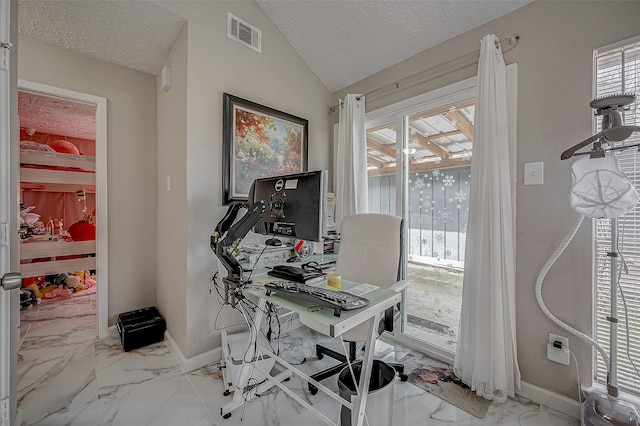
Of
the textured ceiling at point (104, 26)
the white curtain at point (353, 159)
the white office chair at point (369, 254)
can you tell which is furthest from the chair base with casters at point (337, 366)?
the textured ceiling at point (104, 26)

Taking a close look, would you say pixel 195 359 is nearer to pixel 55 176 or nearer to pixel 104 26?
pixel 55 176

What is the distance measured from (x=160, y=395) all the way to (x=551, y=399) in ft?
8.27

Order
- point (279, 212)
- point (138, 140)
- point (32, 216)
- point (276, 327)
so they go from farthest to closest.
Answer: point (32, 216) → point (138, 140) → point (276, 327) → point (279, 212)

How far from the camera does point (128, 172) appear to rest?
2680mm

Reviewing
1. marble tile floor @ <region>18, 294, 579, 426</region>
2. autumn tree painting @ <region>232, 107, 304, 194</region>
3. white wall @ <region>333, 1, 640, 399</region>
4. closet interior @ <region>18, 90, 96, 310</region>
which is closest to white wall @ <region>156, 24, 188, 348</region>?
marble tile floor @ <region>18, 294, 579, 426</region>

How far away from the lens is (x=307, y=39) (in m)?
2.61

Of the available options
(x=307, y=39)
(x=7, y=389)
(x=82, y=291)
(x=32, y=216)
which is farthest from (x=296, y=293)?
(x=82, y=291)

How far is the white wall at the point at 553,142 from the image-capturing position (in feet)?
5.12

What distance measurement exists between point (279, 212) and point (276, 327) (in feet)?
5.01

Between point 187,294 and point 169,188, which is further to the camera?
point 169,188

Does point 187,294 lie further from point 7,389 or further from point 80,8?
point 80,8

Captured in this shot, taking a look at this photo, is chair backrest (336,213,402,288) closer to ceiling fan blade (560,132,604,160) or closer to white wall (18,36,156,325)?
ceiling fan blade (560,132,604,160)

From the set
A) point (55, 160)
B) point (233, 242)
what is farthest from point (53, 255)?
point (233, 242)

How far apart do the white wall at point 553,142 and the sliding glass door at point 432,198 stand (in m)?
0.41
